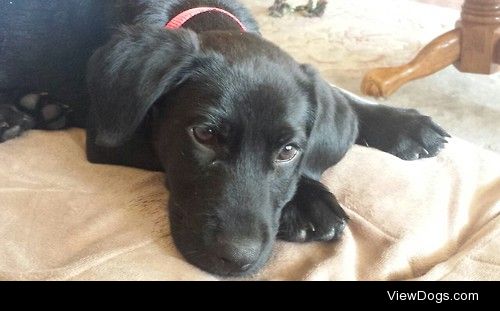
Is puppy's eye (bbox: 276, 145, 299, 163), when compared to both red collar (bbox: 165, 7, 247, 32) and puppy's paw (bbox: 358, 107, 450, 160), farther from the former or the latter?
red collar (bbox: 165, 7, 247, 32)

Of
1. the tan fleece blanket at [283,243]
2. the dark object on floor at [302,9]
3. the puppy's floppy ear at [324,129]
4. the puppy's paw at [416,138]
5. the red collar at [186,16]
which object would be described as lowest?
the dark object on floor at [302,9]

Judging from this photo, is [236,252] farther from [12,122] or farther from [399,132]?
[12,122]

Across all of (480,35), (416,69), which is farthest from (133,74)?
(480,35)

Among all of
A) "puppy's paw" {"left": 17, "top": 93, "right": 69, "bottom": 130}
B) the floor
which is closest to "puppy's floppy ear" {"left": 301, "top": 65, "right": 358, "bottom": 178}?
"puppy's paw" {"left": 17, "top": 93, "right": 69, "bottom": 130}

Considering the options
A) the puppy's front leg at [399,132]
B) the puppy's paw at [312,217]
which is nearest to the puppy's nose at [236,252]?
the puppy's paw at [312,217]

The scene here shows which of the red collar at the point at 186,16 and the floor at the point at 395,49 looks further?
the floor at the point at 395,49

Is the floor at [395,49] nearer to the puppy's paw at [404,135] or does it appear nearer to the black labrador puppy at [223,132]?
the puppy's paw at [404,135]

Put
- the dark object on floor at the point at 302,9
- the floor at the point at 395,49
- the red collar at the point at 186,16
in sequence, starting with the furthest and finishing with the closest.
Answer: the dark object on floor at the point at 302,9
the floor at the point at 395,49
the red collar at the point at 186,16
